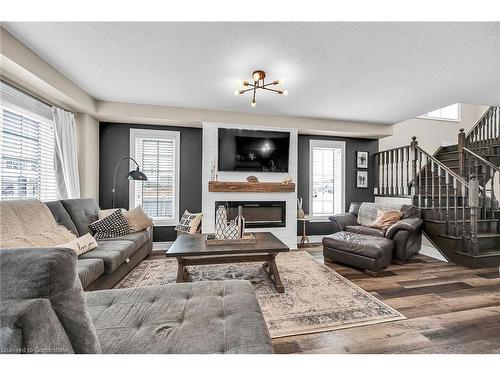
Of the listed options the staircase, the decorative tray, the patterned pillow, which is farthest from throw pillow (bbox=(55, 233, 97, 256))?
the staircase

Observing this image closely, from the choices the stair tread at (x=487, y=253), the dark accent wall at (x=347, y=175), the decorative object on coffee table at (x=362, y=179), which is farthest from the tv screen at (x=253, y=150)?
the stair tread at (x=487, y=253)

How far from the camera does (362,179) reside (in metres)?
5.22

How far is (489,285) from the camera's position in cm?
259

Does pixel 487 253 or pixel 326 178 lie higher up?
pixel 326 178

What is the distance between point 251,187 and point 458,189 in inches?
154

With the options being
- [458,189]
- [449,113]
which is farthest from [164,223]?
[449,113]

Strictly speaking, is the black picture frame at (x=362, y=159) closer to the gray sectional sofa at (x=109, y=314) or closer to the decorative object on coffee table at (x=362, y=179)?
the decorative object on coffee table at (x=362, y=179)

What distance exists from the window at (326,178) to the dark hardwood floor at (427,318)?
2.15 meters

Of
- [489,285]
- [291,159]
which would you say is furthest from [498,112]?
[291,159]

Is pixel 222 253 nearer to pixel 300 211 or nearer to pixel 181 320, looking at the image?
pixel 181 320

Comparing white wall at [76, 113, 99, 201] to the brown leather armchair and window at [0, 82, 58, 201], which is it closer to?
window at [0, 82, 58, 201]

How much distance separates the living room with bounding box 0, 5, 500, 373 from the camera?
1.14 meters

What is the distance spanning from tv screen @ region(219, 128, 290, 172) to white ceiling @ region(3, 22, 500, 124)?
81 cm

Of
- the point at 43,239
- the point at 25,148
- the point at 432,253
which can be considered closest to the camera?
the point at 43,239
